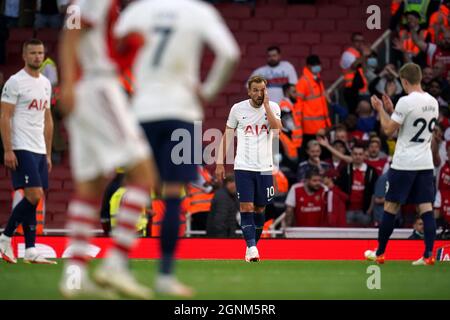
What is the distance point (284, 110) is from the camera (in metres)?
19.1

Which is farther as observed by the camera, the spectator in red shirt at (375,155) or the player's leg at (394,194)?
the spectator in red shirt at (375,155)

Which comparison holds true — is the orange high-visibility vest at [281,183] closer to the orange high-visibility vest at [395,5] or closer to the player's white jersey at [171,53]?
the orange high-visibility vest at [395,5]

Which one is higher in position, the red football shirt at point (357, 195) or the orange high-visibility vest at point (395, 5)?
the orange high-visibility vest at point (395, 5)

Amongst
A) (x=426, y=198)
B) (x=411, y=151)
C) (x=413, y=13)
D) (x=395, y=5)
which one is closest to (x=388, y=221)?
(x=426, y=198)

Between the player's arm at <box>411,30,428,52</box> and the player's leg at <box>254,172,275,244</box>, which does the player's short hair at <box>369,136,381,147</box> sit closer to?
the player's arm at <box>411,30,428,52</box>

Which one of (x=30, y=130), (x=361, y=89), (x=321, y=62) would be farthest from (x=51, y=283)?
(x=321, y=62)

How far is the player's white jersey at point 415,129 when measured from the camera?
13.3m

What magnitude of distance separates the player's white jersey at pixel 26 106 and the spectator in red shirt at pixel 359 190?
21.0 ft

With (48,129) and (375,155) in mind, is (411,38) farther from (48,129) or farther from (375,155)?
(48,129)

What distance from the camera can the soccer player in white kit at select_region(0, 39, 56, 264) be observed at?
1280 centimetres

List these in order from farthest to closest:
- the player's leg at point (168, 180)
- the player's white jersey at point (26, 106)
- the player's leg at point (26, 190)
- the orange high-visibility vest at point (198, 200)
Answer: the orange high-visibility vest at point (198, 200) → the player's leg at point (26, 190) → the player's white jersey at point (26, 106) → the player's leg at point (168, 180)

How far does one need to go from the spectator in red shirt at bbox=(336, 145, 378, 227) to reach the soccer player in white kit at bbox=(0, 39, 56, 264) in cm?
630

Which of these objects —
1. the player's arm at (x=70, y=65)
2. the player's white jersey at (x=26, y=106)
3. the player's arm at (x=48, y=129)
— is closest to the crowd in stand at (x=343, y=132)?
the player's arm at (x=48, y=129)

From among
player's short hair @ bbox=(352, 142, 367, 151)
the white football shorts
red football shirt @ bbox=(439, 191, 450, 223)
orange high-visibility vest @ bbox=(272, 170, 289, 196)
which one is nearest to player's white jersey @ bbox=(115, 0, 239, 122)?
the white football shorts
